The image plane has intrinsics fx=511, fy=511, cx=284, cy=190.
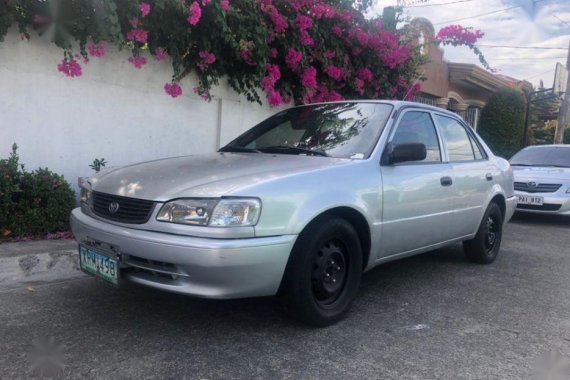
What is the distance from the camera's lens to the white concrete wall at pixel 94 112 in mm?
5375

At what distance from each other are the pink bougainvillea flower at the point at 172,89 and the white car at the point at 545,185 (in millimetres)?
5948

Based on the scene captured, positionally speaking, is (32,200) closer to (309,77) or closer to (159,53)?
(159,53)

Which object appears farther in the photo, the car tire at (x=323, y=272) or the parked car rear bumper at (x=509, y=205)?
the parked car rear bumper at (x=509, y=205)

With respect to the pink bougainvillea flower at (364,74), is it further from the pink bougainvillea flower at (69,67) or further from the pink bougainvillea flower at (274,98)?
the pink bougainvillea flower at (69,67)

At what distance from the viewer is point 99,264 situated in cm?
319

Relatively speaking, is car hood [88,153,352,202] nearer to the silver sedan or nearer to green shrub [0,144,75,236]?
the silver sedan

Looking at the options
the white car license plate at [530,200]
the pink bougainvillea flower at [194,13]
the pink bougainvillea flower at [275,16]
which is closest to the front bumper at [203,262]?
the pink bougainvillea flower at [194,13]

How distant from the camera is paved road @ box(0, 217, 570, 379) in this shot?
285cm

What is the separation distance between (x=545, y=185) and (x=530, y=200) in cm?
35

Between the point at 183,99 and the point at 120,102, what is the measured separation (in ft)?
3.01

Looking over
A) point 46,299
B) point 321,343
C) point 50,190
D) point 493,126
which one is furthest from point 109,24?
point 493,126

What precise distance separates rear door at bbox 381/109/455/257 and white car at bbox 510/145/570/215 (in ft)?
15.8

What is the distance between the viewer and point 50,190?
16.9ft

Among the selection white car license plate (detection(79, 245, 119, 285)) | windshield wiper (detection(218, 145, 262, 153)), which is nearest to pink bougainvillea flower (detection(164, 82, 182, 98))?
windshield wiper (detection(218, 145, 262, 153))
